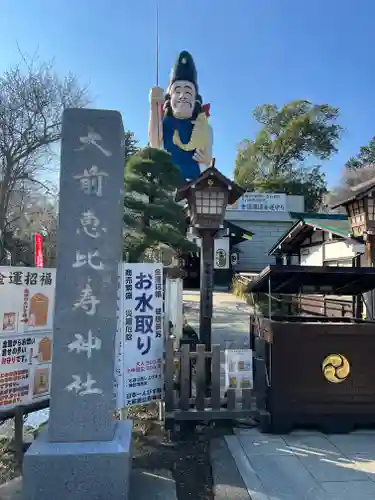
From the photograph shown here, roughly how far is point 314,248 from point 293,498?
12810 millimetres

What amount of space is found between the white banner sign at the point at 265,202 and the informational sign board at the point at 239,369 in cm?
2444

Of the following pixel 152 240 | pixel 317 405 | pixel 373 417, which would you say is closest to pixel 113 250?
pixel 317 405

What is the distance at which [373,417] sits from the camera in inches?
191

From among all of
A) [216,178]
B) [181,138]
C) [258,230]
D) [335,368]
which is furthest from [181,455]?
[258,230]

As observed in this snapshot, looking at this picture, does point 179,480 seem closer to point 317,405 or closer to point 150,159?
point 317,405

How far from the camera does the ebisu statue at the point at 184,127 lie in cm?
2509

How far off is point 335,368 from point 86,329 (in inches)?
124

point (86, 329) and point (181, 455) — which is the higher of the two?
point (86, 329)

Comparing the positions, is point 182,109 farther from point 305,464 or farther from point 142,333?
point 305,464

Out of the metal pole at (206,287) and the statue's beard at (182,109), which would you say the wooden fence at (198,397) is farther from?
the statue's beard at (182,109)

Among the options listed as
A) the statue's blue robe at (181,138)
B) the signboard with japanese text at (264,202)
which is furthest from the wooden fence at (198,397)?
the signboard with japanese text at (264,202)

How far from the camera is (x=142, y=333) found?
4.75 metres

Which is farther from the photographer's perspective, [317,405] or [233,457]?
[317,405]

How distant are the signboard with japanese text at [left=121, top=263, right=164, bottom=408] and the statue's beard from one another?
72.9 ft
